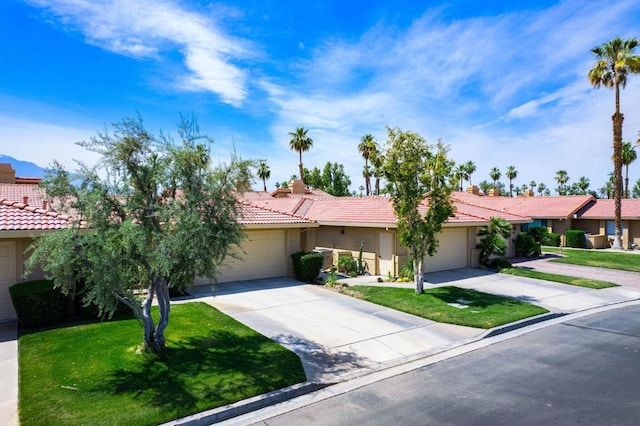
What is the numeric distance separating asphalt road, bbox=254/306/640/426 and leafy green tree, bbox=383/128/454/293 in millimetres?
5366

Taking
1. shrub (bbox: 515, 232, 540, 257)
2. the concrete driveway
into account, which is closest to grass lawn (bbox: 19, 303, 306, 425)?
the concrete driveway

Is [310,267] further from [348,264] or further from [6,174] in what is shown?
[6,174]

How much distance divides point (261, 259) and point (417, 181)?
7.98 meters

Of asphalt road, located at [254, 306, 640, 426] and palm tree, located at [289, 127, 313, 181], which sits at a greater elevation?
palm tree, located at [289, 127, 313, 181]

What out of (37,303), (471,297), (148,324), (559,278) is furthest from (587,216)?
(37,303)

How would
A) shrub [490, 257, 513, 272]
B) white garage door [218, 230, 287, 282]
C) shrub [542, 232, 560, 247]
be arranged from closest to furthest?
white garage door [218, 230, 287, 282], shrub [490, 257, 513, 272], shrub [542, 232, 560, 247]

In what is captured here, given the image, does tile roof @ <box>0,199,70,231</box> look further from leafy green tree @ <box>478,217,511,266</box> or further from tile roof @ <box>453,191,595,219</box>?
tile roof @ <box>453,191,595,219</box>

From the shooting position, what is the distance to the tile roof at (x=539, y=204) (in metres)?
36.0

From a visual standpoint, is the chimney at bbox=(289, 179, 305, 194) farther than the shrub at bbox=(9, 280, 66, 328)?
Yes

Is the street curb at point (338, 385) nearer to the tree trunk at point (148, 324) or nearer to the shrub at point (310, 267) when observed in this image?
the tree trunk at point (148, 324)

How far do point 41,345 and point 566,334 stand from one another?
13.5 meters

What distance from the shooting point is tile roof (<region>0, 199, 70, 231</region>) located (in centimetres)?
1123

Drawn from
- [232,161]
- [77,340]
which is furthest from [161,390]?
[232,161]

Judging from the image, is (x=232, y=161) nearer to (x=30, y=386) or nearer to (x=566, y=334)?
(x=30, y=386)
